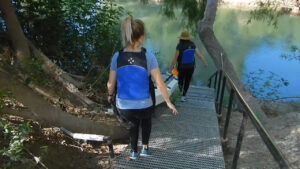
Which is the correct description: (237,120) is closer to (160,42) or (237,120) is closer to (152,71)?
(152,71)

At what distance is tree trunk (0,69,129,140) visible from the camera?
2.53 meters

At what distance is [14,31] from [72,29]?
5.64 feet

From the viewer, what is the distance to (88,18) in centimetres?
507

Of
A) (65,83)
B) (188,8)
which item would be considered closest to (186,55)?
(65,83)

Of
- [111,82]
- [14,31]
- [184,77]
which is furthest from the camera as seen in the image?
[184,77]

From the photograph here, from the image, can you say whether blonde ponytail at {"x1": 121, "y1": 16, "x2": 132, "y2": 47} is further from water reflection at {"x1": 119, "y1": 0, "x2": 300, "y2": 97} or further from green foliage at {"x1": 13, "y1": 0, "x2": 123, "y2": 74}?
water reflection at {"x1": 119, "y1": 0, "x2": 300, "y2": 97}

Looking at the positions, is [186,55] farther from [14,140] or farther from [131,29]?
[14,140]

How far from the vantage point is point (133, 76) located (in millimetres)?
2365

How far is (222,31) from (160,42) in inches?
192

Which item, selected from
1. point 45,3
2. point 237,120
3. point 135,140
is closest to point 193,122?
point 135,140

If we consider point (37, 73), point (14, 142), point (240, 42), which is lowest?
point (240, 42)

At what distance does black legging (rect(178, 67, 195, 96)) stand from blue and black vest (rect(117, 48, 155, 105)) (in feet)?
8.19

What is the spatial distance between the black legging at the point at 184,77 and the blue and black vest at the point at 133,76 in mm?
2497

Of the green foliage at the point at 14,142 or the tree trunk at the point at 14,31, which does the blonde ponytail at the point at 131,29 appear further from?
the tree trunk at the point at 14,31
